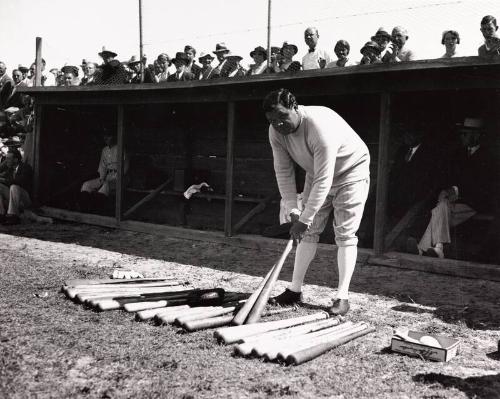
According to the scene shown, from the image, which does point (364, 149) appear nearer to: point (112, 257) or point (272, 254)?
point (272, 254)

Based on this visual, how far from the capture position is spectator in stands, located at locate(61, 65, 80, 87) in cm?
1424

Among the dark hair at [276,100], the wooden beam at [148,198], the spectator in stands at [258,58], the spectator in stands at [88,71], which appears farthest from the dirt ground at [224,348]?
the spectator in stands at [88,71]

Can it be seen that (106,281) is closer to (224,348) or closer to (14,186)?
(224,348)

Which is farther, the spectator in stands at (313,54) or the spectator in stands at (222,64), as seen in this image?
the spectator in stands at (222,64)

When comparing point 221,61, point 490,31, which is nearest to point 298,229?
point 490,31

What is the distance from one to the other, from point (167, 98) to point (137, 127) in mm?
3142

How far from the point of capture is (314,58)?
9555 millimetres

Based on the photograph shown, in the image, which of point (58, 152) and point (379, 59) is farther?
point (58, 152)

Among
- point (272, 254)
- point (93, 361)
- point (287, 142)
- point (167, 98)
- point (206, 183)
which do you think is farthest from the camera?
point (206, 183)

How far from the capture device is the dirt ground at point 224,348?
332 cm

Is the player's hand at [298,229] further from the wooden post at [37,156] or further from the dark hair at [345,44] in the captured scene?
the wooden post at [37,156]

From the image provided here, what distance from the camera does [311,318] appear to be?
15.5 feet

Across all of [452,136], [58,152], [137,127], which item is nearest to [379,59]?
[452,136]

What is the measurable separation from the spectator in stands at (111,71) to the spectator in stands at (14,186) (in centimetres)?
243
